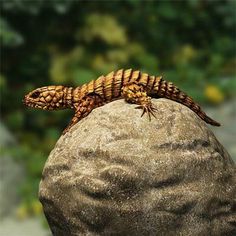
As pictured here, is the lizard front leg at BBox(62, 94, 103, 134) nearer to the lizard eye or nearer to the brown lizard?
the brown lizard

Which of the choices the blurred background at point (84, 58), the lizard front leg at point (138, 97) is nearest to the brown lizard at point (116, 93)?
the lizard front leg at point (138, 97)

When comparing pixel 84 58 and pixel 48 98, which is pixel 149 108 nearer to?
pixel 48 98

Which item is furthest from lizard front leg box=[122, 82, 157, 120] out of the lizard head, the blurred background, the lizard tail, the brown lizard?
the blurred background

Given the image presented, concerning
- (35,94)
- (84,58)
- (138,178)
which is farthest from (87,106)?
(84,58)

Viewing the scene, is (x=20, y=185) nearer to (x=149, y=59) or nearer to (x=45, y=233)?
(x=45, y=233)

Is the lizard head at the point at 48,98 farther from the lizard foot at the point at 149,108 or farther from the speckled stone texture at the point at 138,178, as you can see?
Result: the lizard foot at the point at 149,108

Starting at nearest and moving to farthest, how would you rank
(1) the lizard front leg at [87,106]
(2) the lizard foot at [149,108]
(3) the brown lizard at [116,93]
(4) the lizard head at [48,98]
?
(2) the lizard foot at [149,108]
(3) the brown lizard at [116,93]
(1) the lizard front leg at [87,106]
(4) the lizard head at [48,98]
